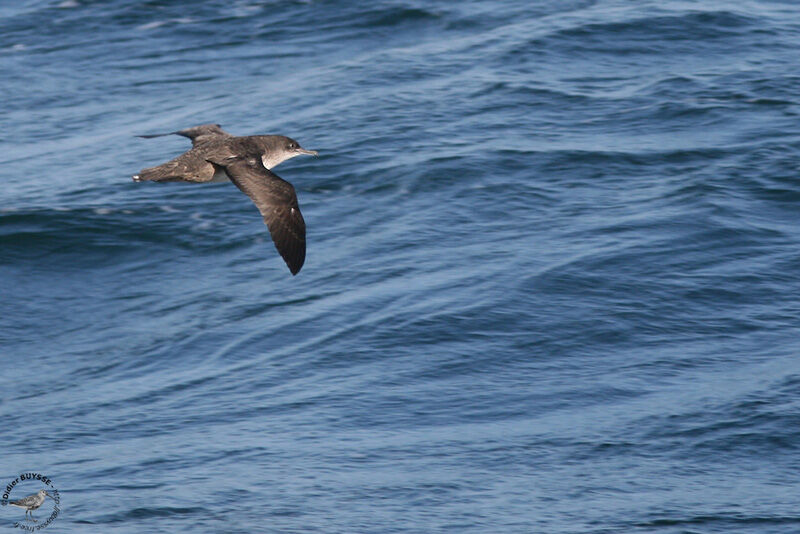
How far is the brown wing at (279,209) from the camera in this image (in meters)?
9.76

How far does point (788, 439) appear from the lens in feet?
37.9

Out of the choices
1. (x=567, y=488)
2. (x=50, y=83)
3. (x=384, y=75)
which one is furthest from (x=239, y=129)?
(x=567, y=488)

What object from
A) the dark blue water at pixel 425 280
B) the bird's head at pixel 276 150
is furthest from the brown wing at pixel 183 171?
the dark blue water at pixel 425 280

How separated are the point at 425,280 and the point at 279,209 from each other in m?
4.77

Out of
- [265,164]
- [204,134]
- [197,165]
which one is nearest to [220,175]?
[197,165]

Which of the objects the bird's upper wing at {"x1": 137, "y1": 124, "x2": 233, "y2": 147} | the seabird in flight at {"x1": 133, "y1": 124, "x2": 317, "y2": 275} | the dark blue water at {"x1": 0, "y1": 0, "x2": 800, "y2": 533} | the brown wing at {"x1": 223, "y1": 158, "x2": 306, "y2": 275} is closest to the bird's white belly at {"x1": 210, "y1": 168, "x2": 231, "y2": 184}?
the seabird in flight at {"x1": 133, "y1": 124, "x2": 317, "y2": 275}

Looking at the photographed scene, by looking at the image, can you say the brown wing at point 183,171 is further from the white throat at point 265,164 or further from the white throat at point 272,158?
the white throat at point 272,158

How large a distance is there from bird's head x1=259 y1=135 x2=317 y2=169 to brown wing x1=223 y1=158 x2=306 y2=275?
72 centimetres

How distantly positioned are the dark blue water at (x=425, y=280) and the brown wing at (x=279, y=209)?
2.47 metres

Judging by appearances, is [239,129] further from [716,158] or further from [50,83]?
[716,158]

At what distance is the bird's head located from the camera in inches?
433

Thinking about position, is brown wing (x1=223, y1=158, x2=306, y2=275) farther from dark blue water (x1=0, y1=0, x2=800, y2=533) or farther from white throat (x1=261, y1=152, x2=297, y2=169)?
dark blue water (x1=0, y1=0, x2=800, y2=533)

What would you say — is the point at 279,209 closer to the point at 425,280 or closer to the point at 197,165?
the point at 197,165

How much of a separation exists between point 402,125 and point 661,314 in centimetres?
564
